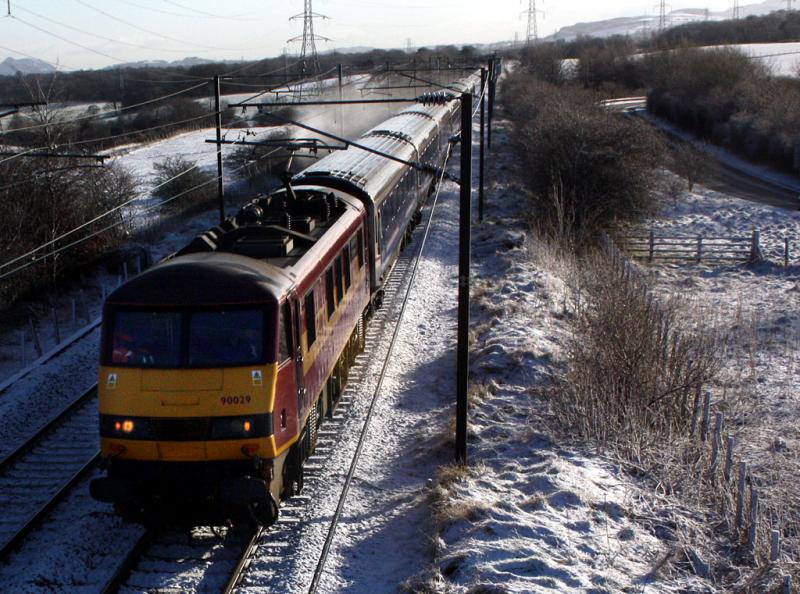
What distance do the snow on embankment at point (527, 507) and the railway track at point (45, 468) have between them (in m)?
4.43

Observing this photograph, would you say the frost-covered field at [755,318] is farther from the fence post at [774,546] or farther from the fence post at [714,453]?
the fence post at [774,546]

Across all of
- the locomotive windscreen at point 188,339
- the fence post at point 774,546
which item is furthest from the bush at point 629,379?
the locomotive windscreen at point 188,339

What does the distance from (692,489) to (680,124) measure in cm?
5632

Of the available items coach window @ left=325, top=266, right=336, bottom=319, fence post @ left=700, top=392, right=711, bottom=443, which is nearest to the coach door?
coach window @ left=325, top=266, right=336, bottom=319

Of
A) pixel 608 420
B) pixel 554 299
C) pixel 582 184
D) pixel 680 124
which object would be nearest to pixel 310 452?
pixel 608 420

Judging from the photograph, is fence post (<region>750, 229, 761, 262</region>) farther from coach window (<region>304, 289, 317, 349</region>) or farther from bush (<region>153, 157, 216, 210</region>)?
coach window (<region>304, 289, 317, 349</region>)

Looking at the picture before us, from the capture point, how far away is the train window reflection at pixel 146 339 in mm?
8406

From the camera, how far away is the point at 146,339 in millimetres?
8453

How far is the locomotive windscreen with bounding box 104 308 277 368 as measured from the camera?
27.6 feet

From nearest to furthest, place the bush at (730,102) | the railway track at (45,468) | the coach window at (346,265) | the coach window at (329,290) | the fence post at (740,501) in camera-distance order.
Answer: the fence post at (740,501), the railway track at (45,468), the coach window at (329,290), the coach window at (346,265), the bush at (730,102)

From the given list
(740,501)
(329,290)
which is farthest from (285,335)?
(740,501)

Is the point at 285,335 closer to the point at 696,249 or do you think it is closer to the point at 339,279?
the point at 339,279

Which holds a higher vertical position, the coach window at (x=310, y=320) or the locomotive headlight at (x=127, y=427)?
the coach window at (x=310, y=320)

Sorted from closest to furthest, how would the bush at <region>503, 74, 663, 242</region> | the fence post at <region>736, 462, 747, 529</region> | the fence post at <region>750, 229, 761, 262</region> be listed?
the fence post at <region>736, 462, 747, 529</region>, the fence post at <region>750, 229, 761, 262</region>, the bush at <region>503, 74, 663, 242</region>
